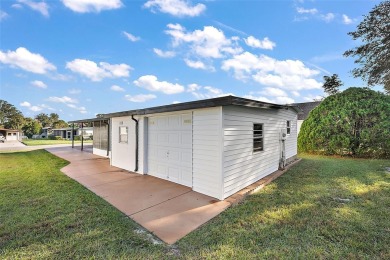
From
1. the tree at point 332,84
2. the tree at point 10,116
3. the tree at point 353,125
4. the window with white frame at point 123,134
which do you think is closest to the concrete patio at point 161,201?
the window with white frame at point 123,134

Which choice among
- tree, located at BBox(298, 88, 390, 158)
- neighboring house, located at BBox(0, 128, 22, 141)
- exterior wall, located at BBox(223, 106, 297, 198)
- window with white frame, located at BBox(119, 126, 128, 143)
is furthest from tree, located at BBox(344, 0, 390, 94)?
neighboring house, located at BBox(0, 128, 22, 141)

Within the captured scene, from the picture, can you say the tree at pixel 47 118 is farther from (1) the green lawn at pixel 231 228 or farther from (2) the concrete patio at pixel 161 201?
(1) the green lawn at pixel 231 228

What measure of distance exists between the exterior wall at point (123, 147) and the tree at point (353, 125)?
35.1 ft

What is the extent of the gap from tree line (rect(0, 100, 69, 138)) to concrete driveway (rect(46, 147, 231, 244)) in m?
54.0

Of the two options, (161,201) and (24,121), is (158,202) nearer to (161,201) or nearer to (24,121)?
(161,201)

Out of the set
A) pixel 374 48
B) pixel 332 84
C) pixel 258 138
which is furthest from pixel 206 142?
pixel 332 84

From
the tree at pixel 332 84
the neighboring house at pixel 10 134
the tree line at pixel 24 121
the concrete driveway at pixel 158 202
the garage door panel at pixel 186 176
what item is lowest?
the concrete driveway at pixel 158 202

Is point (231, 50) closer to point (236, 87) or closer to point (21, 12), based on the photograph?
point (236, 87)

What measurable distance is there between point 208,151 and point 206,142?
0.23 metres

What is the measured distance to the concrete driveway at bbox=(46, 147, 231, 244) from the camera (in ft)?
11.5

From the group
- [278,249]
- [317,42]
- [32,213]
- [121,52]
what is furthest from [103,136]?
[317,42]

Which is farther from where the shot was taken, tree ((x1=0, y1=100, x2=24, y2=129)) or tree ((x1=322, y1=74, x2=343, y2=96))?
tree ((x1=0, y1=100, x2=24, y2=129))

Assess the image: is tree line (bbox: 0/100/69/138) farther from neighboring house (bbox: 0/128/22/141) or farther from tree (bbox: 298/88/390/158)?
tree (bbox: 298/88/390/158)

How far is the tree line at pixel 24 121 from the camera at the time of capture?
156 ft
